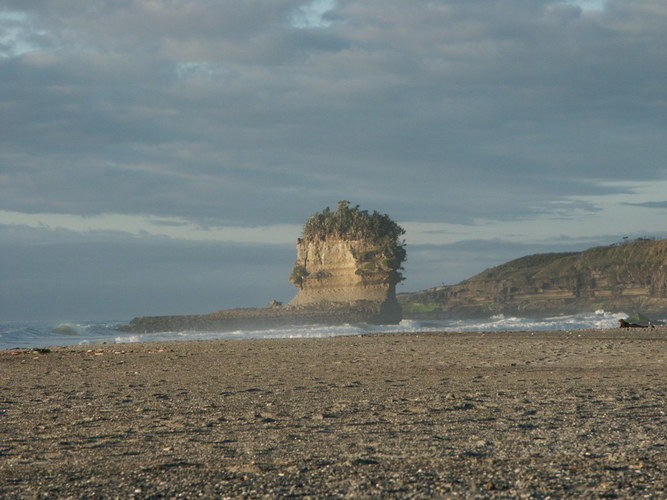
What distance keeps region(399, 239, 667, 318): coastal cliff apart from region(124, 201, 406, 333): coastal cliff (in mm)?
18382

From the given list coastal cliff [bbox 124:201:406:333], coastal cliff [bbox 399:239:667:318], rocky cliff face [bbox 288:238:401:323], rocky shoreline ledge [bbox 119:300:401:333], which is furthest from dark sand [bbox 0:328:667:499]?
coastal cliff [bbox 399:239:667:318]

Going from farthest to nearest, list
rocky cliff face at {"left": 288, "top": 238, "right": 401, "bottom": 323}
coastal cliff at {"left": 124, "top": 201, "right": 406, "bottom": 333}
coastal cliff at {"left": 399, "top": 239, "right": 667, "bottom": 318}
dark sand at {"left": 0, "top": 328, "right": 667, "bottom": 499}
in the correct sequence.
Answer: coastal cliff at {"left": 399, "top": 239, "right": 667, "bottom": 318} → rocky cliff face at {"left": 288, "top": 238, "right": 401, "bottom": 323} → coastal cliff at {"left": 124, "top": 201, "right": 406, "bottom": 333} → dark sand at {"left": 0, "top": 328, "right": 667, "bottom": 499}

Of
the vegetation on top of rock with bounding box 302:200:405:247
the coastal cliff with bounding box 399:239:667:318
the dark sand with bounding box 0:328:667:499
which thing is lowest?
the dark sand with bounding box 0:328:667:499

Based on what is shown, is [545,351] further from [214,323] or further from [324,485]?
[214,323]

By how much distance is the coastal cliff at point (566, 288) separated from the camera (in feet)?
263

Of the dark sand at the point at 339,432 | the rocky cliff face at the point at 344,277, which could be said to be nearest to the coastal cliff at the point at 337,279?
the rocky cliff face at the point at 344,277

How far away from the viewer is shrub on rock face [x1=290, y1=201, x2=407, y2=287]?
72.2m

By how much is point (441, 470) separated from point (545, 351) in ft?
56.1

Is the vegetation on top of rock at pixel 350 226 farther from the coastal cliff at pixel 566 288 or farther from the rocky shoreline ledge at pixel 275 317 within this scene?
the coastal cliff at pixel 566 288

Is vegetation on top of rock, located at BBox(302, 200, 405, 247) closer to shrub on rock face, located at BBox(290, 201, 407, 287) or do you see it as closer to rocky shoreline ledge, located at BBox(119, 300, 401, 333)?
shrub on rock face, located at BBox(290, 201, 407, 287)

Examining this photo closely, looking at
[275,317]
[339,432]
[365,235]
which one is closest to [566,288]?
[365,235]

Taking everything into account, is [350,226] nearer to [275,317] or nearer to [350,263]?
[350,263]

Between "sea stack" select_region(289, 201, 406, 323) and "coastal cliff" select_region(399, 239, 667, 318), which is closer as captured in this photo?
"sea stack" select_region(289, 201, 406, 323)

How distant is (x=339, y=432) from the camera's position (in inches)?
334
